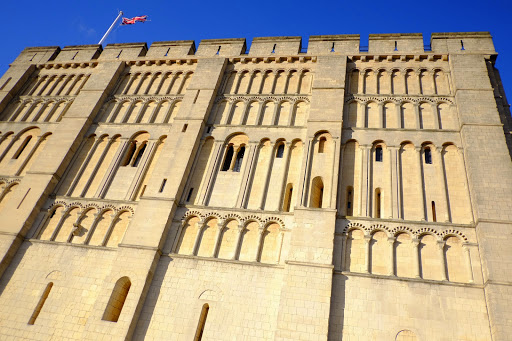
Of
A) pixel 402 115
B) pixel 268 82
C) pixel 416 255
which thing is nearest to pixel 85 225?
pixel 268 82

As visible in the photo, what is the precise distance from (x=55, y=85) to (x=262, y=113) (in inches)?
577

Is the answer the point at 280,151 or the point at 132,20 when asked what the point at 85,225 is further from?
the point at 132,20

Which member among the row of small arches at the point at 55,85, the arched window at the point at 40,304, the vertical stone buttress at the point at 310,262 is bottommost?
the arched window at the point at 40,304

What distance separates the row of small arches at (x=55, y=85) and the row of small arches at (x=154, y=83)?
312cm

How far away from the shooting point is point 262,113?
1906 centimetres

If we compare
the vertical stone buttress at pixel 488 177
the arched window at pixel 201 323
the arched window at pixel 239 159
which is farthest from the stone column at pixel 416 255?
the arched window at pixel 239 159

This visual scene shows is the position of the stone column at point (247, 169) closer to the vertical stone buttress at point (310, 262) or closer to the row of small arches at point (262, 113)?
the row of small arches at point (262, 113)

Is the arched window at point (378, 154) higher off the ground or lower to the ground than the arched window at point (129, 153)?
higher

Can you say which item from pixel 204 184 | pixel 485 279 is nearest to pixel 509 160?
pixel 485 279

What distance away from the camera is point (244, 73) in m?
21.5

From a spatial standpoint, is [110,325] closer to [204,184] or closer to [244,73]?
[204,184]

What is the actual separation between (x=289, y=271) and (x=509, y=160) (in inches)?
388

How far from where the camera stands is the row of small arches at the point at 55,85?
76.5ft

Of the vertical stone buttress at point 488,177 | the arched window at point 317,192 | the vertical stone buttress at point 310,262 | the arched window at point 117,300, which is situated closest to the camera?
the vertical stone buttress at point 488,177
